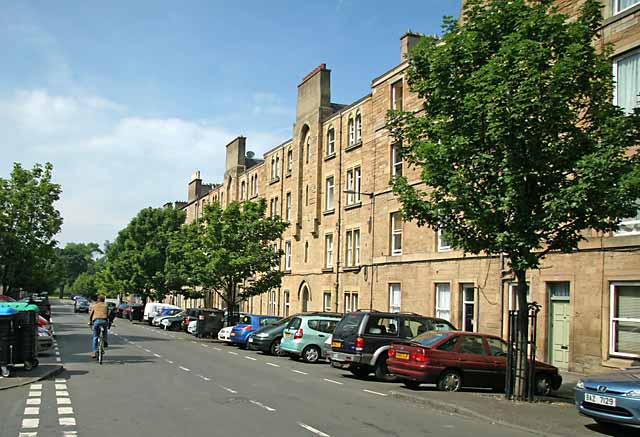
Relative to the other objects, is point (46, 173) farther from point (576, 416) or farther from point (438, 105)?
point (576, 416)

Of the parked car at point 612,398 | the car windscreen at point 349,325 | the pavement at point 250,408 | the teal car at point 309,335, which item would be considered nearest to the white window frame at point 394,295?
the teal car at point 309,335

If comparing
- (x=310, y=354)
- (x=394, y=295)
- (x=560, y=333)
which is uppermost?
(x=394, y=295)

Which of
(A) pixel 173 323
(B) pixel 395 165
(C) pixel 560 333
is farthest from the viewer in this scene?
(A) pixel 173 323

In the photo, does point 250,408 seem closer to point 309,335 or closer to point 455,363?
point 455,363

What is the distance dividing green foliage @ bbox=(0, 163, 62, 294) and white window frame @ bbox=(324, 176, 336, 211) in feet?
46.6

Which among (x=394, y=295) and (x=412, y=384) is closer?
(x=412, y=384)

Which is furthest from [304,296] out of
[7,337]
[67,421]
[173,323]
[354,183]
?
[67,421]

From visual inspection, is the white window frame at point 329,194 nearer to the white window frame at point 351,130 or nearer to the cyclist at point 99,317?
A: the white window frame at point 351,130

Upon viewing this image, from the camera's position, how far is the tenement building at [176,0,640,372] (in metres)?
20.7

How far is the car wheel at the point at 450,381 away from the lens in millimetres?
17156

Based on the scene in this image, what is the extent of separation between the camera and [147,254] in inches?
2689

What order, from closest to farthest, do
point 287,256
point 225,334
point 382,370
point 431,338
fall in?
point 431,338, point 382,370, point 225,334, point 287,256

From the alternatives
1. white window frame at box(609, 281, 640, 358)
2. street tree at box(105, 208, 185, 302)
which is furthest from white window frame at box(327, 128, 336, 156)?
street tree at box(105, 208, 185, 302)

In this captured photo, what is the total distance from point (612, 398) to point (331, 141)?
31.7 metres
